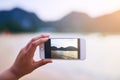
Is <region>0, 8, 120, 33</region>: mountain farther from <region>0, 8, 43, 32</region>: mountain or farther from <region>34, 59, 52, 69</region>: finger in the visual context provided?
<region>34, 59, 52, 69</region>: finger

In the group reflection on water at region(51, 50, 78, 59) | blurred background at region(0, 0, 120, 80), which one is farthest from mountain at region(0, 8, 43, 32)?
reflection on water at region(51, 50, 78, 59)

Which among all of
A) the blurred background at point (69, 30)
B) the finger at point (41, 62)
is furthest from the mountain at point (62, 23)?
the finger at point (41, 62)

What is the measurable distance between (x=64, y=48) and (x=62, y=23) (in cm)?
8

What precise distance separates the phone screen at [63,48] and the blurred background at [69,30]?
0.02 m

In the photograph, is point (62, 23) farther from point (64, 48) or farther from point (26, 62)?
point (26, 62)

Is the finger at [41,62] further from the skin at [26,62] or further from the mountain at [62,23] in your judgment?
the mountain at [62,23]

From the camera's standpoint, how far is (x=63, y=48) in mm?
760

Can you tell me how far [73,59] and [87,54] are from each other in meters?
0.05

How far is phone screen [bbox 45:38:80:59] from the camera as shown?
754 millimetres

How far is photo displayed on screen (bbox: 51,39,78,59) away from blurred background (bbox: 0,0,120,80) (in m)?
0.02

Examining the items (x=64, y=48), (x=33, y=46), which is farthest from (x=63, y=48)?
(x=33, y=46)

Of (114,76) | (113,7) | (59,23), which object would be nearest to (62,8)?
(59,23)

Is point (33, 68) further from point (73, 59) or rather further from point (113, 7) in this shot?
point (113, 7)

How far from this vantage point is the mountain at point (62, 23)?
731 millimetres
